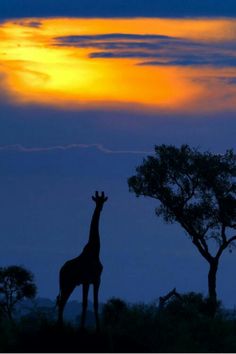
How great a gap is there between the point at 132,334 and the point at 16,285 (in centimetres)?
3155

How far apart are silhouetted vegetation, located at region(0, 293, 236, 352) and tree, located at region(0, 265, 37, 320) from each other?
20.0 m

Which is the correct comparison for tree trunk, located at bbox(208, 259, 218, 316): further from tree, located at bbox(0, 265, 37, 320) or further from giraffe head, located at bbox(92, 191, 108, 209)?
giraffe head, located at bbox(92, 191, 108, 209)

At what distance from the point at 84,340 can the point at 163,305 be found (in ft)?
69.1

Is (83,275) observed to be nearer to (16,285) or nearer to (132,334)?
(132,334)

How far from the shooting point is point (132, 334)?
1531 inches

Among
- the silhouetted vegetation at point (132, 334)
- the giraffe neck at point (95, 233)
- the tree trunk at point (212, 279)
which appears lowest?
the silhouetted vegetation at point (132, 334)

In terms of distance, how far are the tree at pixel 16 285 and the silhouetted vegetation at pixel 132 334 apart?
20.0 m

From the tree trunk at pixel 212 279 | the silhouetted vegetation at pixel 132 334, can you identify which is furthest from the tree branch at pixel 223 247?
the silhouetted vegetation at pixel 132 334

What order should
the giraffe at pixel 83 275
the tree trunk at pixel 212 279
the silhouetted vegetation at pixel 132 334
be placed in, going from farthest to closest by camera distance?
the tree trunk at pixel 212 279, the giraffe at pixel 83 275, the silhouetted vegetation at pixel 132 334

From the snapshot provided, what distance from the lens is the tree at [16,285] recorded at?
68.4 m

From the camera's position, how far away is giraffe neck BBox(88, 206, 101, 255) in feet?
120

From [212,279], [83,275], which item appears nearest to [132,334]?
[83,275]

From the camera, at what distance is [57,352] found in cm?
3438

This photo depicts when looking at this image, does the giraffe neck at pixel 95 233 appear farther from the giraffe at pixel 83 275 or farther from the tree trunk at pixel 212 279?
the tree trunk at pixel 212 279
